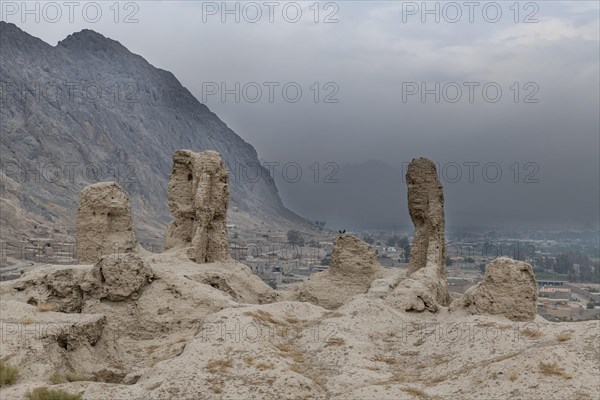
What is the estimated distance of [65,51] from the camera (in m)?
188

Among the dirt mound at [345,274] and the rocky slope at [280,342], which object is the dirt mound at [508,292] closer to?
the rocky slope at [280,342]

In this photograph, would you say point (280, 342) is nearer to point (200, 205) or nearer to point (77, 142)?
point (200, 205)

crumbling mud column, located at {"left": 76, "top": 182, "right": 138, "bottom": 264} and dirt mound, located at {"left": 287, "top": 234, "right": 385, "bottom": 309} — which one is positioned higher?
crumbling mud column, located at {"left": 76, "top": 182, "right": 138, "bottom": 264}

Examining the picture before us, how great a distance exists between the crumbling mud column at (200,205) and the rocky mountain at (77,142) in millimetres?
75640

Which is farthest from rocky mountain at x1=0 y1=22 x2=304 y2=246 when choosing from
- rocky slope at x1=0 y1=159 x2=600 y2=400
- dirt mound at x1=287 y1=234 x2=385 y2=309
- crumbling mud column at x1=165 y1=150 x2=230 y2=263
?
rocky slope at x1=0 y1=159 x2=600 y2=400

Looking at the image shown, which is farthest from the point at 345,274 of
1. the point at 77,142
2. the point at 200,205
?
the point at 77,142

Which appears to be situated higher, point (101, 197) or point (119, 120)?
point (119, 120)

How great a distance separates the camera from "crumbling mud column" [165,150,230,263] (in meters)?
29.4

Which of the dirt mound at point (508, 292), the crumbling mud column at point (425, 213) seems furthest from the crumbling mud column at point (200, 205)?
the dirt mound at point (508, 292)

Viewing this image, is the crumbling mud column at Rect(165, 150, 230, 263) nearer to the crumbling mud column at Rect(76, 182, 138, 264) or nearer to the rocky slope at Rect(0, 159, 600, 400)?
the crumbling mud column at Rect(76, 182, 138, 264)

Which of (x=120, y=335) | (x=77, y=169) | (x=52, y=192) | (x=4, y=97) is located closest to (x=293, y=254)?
(x=52, y=192)

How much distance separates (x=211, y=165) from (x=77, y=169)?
118068 mm

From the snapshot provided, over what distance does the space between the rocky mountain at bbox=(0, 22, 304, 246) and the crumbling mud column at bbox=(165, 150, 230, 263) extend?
7564 cm

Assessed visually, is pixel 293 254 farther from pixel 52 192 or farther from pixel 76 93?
pixel 76 93
